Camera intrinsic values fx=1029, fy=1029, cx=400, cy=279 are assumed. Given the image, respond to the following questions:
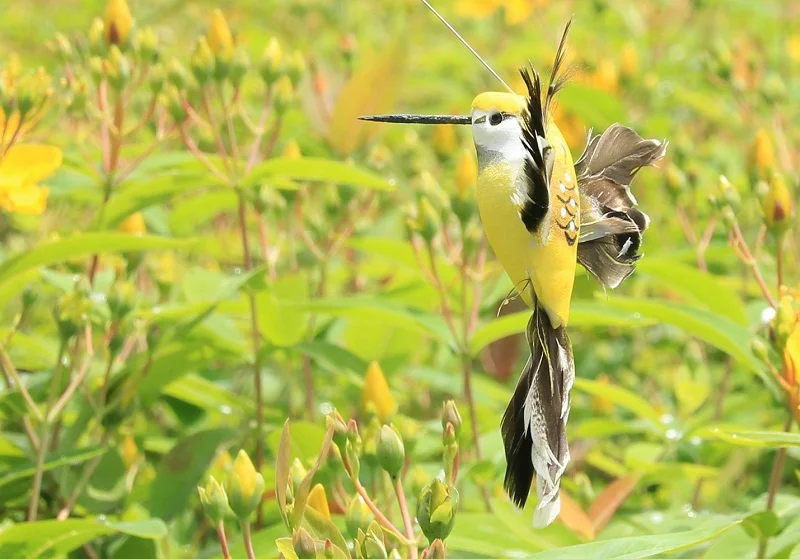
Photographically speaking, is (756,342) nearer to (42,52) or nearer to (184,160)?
→ (184,160)

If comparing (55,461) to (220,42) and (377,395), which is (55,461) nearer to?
(377,395)

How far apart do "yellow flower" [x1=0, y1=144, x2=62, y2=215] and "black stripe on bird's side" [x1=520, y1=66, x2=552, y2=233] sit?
73 centimetres

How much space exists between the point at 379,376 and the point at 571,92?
1.05 metres

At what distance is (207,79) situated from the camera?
127 cm

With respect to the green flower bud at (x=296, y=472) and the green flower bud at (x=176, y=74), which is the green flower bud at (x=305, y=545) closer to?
the green flower bud at (x=296, y=472)

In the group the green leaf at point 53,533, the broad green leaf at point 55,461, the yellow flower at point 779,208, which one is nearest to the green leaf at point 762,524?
the yellow flower at point 779,208

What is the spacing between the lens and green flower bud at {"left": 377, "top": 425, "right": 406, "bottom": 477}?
2.42 feet

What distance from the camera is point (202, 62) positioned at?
1248mm

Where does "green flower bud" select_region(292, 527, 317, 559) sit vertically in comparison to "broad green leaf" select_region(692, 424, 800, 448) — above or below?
below

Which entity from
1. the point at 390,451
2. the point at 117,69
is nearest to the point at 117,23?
the point at 117,69

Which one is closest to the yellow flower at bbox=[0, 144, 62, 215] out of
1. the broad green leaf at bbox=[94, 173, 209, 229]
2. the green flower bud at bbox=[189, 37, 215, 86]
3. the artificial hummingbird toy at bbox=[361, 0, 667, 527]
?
the broad green leaf at bbox=[94, 173, 209, 229]

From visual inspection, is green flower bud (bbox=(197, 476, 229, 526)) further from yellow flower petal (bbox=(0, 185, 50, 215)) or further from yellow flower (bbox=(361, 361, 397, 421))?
yellow flower petal (bbox=(0, 185, 50, 215))

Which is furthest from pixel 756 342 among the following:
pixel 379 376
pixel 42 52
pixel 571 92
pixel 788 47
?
pixel 42 52

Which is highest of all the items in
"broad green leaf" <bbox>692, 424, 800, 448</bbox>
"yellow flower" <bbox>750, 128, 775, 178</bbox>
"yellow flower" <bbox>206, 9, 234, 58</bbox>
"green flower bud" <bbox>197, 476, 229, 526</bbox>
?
"yellow flower" <bbox>206, 9, 234, 58</bbox>
